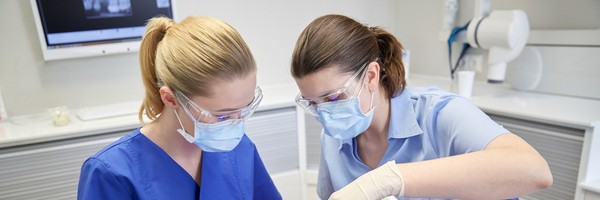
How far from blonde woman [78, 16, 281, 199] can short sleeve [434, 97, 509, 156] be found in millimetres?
484

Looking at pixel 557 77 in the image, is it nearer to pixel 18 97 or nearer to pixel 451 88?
pixel 451 88

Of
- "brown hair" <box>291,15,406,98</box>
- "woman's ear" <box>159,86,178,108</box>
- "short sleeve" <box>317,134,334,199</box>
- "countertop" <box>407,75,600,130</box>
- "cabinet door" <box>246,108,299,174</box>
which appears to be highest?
"brown hair" <box>291,15,406,98</box>

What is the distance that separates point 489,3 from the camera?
1964 millimetres

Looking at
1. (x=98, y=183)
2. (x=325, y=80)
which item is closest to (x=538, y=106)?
(x=325, y=80)

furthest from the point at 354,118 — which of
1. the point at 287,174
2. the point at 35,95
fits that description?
the point at 35,95

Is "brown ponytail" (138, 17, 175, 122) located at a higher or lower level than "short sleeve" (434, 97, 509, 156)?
higher

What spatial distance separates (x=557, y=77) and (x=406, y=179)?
1464 mm

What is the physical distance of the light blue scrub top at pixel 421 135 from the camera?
87 cm

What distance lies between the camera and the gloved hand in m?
0.79

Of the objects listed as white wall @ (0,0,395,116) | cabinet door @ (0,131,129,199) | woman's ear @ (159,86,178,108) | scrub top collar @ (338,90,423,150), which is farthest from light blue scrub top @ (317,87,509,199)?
white wall @ (0,0,395,116)

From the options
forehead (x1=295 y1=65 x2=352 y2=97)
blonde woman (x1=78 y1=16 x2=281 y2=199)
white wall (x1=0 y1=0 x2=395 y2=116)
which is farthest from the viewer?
white wall (x1=0 y1=0 x2=395 y2=116)

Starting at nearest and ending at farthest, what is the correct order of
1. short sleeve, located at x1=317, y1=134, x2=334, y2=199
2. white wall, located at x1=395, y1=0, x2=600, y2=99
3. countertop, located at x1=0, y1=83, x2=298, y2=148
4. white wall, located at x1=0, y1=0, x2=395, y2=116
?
short sleeve, located at x1=317, y1=134, x2=334, y2=199, countertop, located at x1=0, y1=83, x2=298, y2=148, white wall, located at x1=395, y1=0, x2=600, y2=99, white wall, located at x1=0, y1=0, x2=395, y2=116

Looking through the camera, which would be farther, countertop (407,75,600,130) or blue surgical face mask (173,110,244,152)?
countertop (407,75,600,130)

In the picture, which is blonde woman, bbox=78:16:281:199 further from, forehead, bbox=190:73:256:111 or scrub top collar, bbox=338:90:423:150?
scrub top collar, bbox=338:90:423:150
